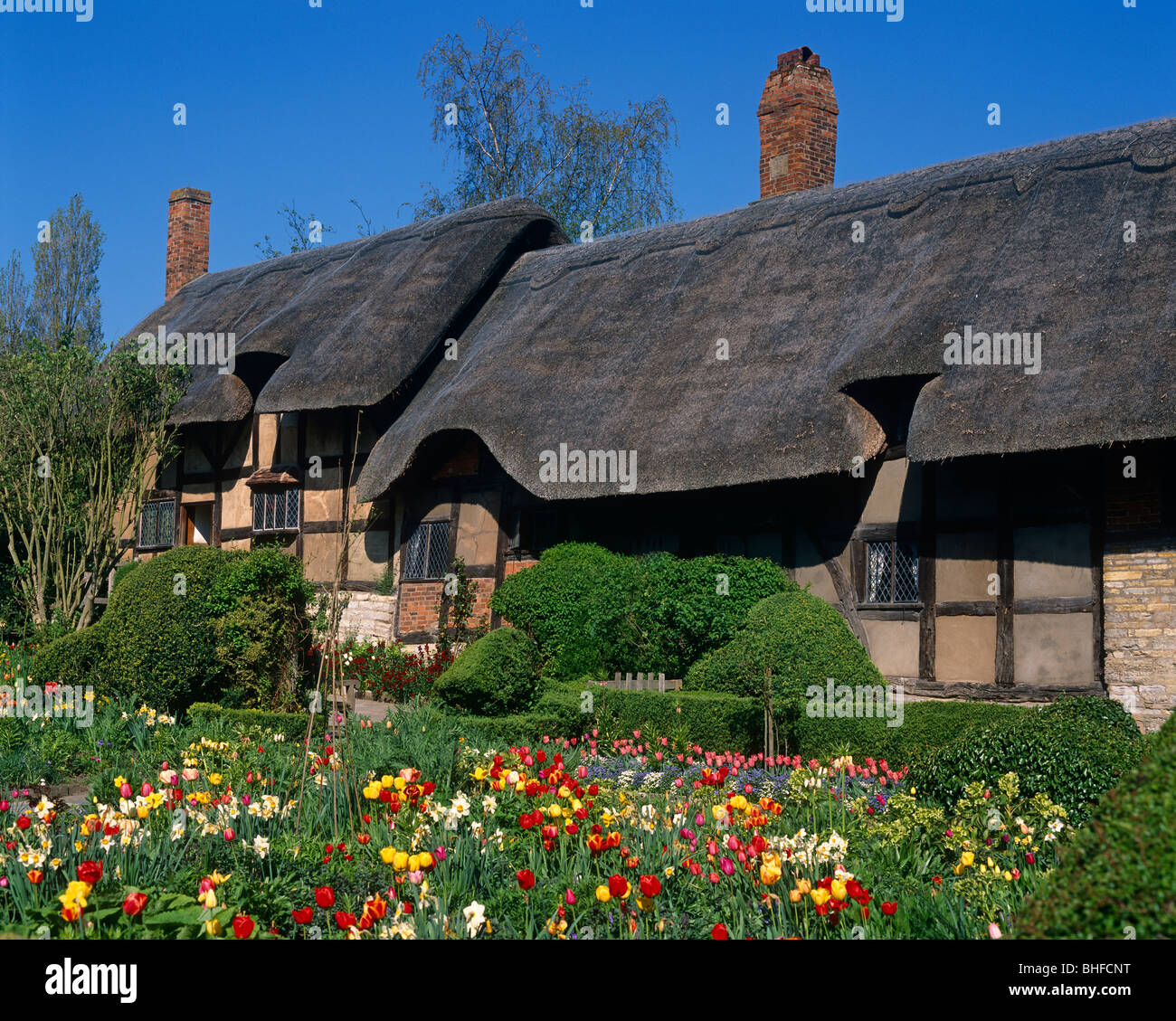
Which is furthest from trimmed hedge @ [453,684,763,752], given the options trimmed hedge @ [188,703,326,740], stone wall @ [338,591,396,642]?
stone wall @ [338,591,396,642]

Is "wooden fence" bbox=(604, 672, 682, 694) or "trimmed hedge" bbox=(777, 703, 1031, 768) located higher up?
"wooden fence" bbox=(604, 672, 682, 694)

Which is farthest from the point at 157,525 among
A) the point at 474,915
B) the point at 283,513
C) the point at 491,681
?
the point at 474,915

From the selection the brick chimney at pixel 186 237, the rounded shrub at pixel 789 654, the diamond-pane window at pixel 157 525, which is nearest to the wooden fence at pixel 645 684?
the rounded shrub at pixel 789 654

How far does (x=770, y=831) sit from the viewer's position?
536cm

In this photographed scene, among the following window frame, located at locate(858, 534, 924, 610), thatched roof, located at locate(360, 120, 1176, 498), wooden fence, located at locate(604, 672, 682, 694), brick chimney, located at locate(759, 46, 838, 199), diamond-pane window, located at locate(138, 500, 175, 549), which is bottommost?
wooden fence, located at locate(604, 672, 682, 694)

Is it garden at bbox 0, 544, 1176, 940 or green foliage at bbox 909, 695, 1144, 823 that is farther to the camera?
green foliage at bbox 909, 695, 1144, 823

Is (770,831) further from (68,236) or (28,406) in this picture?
(68,236)

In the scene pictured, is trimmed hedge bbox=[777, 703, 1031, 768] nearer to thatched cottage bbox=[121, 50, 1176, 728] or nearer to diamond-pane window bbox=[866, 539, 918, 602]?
thatched cottage bbox=[121, 50, 1176, 728]

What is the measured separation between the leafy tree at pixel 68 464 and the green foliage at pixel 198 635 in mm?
3471

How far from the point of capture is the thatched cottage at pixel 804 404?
989 centimetres

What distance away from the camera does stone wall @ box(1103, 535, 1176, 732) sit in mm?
9430

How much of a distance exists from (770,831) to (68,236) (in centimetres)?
2882

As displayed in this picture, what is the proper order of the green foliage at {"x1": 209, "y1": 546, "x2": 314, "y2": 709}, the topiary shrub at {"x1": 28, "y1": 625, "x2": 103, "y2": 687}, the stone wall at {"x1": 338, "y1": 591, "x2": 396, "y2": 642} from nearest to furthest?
1. the green foliage at {"x1": 209, "y1": 546, "x2": 314, "y2": 709}
2. the topiary shrub at {"x1": 28, "y1": 625, "x2": 103, "y2": 687}
3. the stone wall at {"x1": 338, "y1": 591, "x2": 396, "y2": 642}

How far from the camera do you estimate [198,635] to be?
11102 mm
